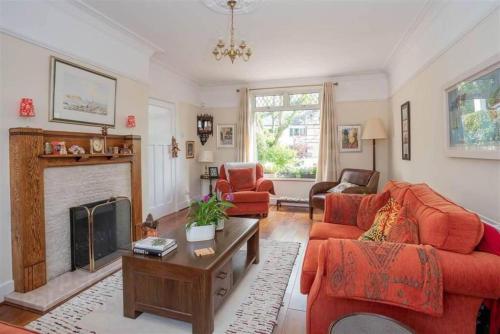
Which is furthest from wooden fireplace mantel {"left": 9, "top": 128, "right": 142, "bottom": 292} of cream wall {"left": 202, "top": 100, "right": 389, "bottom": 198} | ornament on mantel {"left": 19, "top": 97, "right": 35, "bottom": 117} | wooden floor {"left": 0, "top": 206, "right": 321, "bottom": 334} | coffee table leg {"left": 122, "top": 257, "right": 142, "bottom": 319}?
cream wall {"left": 202, "top": 100, "right": 389, "bottom": 198}

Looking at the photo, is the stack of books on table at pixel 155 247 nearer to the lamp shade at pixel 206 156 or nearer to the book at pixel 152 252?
the book at pixel 152 252

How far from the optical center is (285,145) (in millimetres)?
5766

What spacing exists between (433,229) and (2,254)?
311 centimetres

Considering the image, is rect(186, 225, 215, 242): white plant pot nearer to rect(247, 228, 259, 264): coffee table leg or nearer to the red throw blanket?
rect(247, 228, 259, 264): coffee table leg

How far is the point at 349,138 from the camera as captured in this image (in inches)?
206

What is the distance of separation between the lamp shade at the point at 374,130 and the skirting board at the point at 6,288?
16.3ft

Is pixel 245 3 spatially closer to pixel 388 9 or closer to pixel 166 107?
pixel 388 9

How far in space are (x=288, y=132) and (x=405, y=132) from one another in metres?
2.40

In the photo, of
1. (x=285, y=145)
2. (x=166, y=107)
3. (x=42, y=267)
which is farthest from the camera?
→ (x=285, y=145)

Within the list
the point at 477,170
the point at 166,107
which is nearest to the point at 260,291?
the point at 477,170

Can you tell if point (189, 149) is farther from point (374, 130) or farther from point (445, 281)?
point (445, 281)

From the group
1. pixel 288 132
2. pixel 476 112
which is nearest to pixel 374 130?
pixel 288 132

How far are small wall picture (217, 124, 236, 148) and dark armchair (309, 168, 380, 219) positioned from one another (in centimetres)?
226

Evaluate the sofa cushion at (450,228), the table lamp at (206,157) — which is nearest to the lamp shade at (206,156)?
the table lamp at (206,157)
